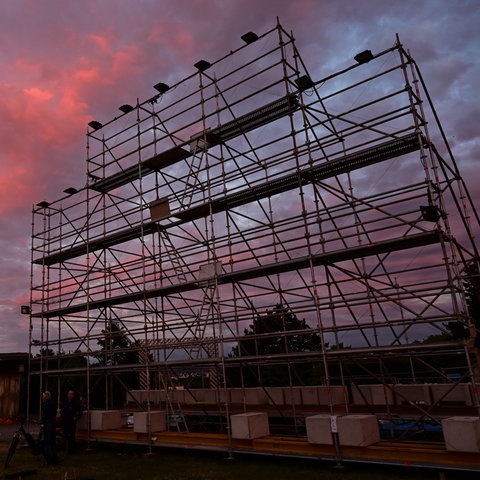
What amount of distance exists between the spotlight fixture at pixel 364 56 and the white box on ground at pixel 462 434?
8.67m

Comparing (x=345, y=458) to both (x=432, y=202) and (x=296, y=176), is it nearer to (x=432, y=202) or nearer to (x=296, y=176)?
(x=432, y=202)

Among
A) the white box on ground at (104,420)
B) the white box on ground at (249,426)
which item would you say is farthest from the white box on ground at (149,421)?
the white box on ground at (249,426)

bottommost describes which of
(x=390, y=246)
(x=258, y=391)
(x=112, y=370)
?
(x=258, y=391)

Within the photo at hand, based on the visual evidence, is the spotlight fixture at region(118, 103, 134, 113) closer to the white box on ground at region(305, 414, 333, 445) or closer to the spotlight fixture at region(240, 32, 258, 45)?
the spotlight fixture at region(240, 32, 258, 45)

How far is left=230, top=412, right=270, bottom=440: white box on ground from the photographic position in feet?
36.4

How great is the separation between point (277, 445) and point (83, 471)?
471cm

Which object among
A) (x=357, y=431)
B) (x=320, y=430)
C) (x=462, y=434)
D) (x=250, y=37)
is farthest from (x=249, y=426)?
(x=250, y=37)

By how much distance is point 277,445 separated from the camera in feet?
35.0

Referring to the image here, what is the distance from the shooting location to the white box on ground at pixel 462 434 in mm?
8297

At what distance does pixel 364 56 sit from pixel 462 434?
901 centimetres

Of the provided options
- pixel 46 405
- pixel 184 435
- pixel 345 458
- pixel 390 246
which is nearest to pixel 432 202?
pixel 390 246

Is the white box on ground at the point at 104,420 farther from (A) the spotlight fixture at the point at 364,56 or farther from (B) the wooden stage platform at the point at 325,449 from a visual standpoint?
(A) the spotlight fixture at the point at 364,56

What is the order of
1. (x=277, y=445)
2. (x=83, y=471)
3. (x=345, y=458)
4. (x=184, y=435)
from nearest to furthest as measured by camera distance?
(x=345, y=458) < (x=277, y=445) < (x=83, y=471) < (x=184, y=435)

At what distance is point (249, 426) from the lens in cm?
1109
